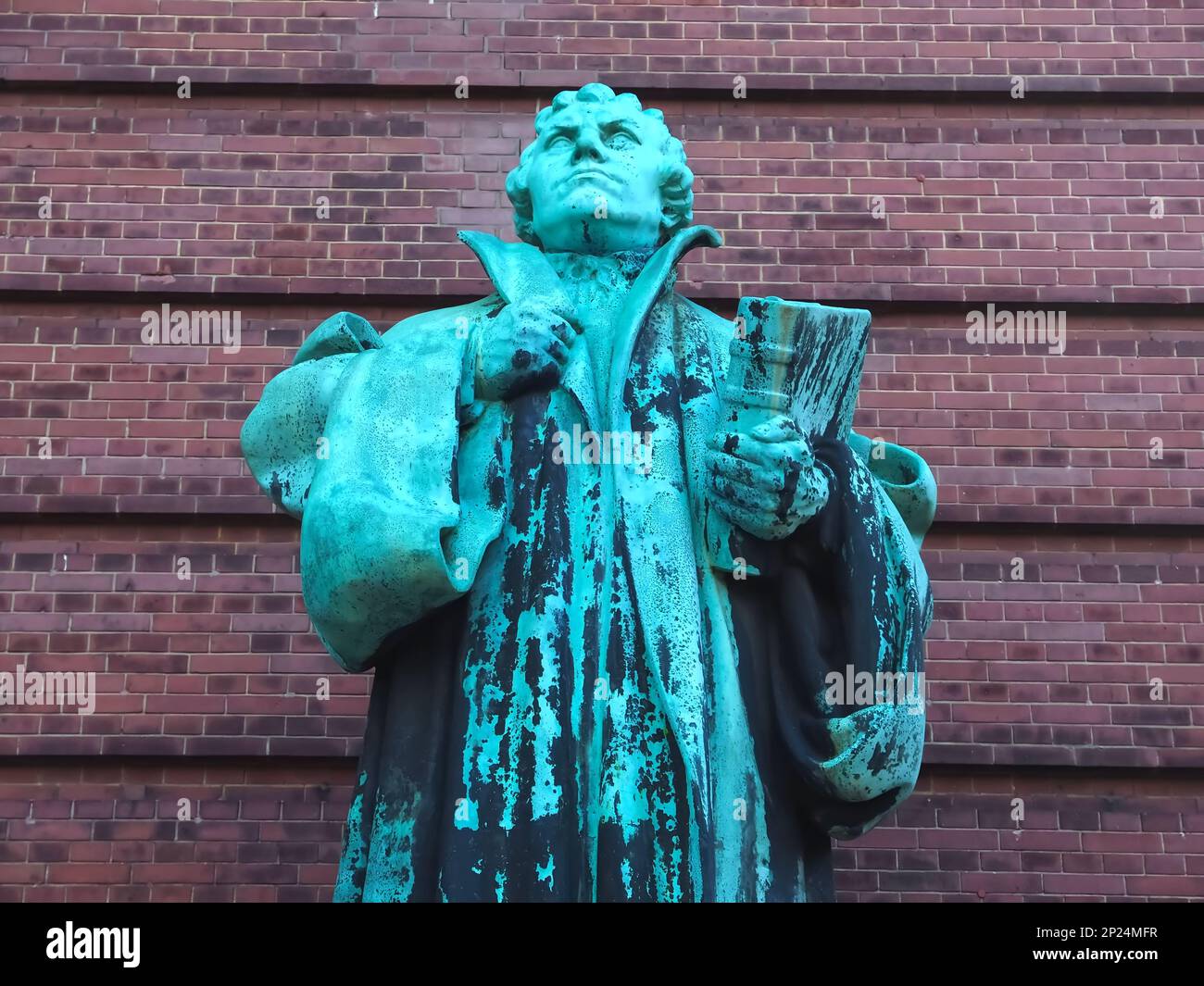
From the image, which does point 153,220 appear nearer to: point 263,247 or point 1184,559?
point 263,247

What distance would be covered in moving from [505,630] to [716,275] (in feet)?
11.6

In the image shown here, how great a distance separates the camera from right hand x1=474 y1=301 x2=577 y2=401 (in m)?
4.20

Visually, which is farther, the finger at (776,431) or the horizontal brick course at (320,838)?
the horizontal brick course at (320,838)

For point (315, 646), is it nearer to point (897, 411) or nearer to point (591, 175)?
point (897, 411)

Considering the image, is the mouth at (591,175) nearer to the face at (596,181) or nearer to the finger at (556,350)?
the face at (596,181)

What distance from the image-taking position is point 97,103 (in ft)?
24.8

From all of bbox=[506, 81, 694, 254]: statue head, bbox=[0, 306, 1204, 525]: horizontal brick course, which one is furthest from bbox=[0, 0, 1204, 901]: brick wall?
bbox=[506, 81, 694, 254]: statue head

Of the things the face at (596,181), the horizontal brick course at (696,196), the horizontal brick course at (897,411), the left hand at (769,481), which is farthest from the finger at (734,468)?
the horizontal brick course at (696,196)

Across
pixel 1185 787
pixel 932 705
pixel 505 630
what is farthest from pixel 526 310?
pixel 1185 787

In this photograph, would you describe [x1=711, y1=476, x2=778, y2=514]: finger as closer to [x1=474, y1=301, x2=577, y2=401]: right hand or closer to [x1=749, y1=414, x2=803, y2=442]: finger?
[x1=749, y1=414, x2=803, y2=442]: finger

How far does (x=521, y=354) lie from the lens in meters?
4.20

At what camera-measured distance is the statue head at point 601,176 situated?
4527 millimetres

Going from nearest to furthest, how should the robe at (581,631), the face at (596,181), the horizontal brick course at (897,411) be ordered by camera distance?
the robe at (581,631) → the face at (596,181) → the horizontal brick course at (897,411)

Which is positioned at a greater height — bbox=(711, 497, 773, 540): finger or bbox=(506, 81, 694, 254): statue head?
bbox=(506, 81, 694, 254): statue head
